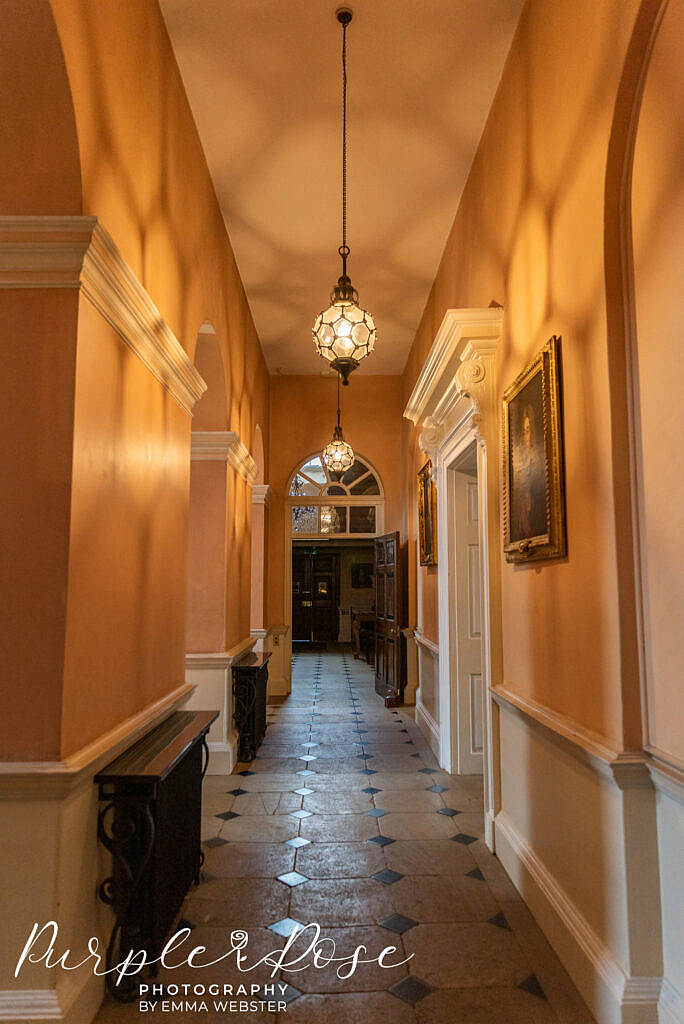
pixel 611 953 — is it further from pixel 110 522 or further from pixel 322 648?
pixel 322 648

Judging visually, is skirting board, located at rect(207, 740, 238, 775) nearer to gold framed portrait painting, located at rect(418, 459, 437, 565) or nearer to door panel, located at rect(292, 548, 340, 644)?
gold framed portrait painting, located at rect(418, 459, 437, 565)

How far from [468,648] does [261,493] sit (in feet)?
14.7

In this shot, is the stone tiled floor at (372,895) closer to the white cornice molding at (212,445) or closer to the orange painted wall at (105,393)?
the orange painted wall at (105,393)

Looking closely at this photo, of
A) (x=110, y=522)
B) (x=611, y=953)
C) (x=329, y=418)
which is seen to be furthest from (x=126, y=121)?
(x=329, y=418)

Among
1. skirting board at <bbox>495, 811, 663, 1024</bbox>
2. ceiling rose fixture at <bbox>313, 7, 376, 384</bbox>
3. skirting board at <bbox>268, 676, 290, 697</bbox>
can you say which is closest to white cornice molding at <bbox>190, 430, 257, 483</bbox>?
ceiling rose fixture at <bbox>313, 7, 376, 384</bbox>

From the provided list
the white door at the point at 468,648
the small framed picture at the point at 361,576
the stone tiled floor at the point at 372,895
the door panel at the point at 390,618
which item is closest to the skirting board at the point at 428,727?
the stone tiled floor at the point at 372,895

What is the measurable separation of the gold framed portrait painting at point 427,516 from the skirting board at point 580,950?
11.2 feet

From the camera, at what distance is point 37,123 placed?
8.04 feet

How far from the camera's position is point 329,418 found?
1023cm

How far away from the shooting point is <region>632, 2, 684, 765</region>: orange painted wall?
2135 millimetres

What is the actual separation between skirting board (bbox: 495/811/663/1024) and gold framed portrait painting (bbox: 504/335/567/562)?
1.49 meters

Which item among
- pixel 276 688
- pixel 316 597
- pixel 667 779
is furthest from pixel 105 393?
pixel 316 597

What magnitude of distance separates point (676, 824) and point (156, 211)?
3.64 metres

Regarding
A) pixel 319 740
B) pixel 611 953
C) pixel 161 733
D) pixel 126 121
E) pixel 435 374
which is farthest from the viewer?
pixel 319 740
